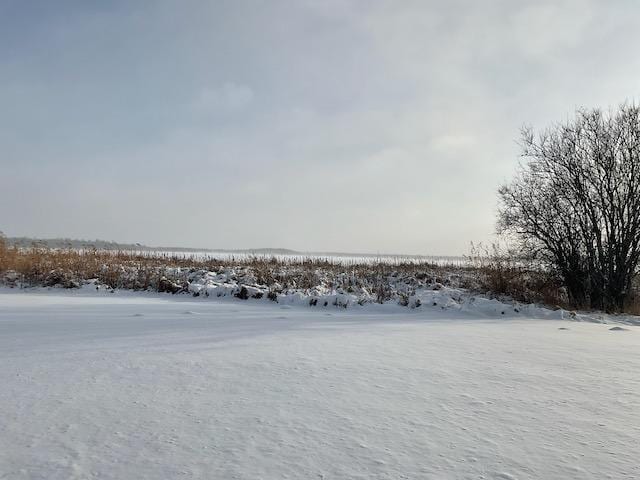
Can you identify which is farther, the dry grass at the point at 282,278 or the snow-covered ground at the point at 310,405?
the dry grass at the point at 282,278

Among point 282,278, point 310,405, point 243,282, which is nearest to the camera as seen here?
point 310,405

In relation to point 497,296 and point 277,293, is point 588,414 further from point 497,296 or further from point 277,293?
point 497,296

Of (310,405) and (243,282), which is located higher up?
(243,282)

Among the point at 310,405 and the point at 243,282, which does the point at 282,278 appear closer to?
the point at 243,282

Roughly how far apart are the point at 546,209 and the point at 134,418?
39.1ft

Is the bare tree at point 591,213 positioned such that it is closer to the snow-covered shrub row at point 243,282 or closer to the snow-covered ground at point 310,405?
the snow-covered shrub row at point 243,282

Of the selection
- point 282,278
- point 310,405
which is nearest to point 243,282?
point 282,278

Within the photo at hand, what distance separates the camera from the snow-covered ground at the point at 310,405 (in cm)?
175

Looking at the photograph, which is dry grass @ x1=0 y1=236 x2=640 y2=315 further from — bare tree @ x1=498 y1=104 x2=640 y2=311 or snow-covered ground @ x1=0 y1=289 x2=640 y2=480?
A: snow-covered ground @ x1=0 y1=289 x2=640 y2=480

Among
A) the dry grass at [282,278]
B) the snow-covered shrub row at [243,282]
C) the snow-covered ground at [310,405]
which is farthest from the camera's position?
the dry grass at [282,278]

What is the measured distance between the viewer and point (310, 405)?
2.45 metres

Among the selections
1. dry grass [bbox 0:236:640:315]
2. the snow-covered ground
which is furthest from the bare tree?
the snow-covered ground

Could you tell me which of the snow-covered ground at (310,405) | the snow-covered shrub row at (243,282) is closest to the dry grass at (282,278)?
the snow-covered shrub row at (243,282)

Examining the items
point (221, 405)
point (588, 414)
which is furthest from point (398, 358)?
point (221, 405)
